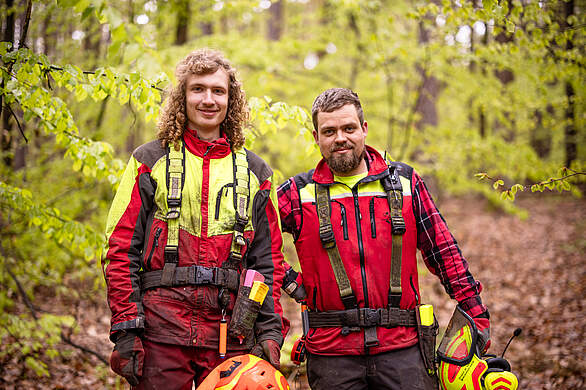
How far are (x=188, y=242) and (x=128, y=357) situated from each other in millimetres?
693

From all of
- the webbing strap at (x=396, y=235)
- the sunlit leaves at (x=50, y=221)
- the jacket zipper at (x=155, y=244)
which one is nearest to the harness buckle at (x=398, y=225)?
the webbing strap at (x=396, y=235)

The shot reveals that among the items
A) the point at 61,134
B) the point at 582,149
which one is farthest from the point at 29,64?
the point at 582,149

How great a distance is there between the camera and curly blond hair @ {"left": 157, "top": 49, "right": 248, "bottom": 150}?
9.38 ft

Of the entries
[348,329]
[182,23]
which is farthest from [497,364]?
[182,23]

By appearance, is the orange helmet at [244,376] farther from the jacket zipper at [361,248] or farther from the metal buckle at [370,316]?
the jacket zipper at [361,248]

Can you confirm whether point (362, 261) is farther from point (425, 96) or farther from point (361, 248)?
point (425, 96)

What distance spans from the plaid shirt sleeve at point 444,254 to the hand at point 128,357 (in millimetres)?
1906

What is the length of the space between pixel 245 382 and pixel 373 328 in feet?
2.84

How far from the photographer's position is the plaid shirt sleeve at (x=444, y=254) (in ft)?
9.57

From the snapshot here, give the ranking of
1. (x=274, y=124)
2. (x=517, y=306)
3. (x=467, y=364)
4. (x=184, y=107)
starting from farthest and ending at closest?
(x=517, y=306)
(x=274, y=124)
(x=184, y=107)
(x=467, y=364)

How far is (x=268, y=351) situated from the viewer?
→ 8.77ft

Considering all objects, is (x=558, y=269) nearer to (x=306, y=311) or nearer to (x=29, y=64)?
(x=306, y=311)

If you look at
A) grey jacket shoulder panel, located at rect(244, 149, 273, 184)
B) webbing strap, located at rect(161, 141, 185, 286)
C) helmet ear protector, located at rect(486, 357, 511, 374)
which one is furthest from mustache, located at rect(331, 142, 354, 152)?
helmet ear protector, located at rect(486, 357, 511, 374)

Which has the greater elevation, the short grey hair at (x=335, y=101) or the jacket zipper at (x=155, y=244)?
the short grey hair at (x=335, y=101)
